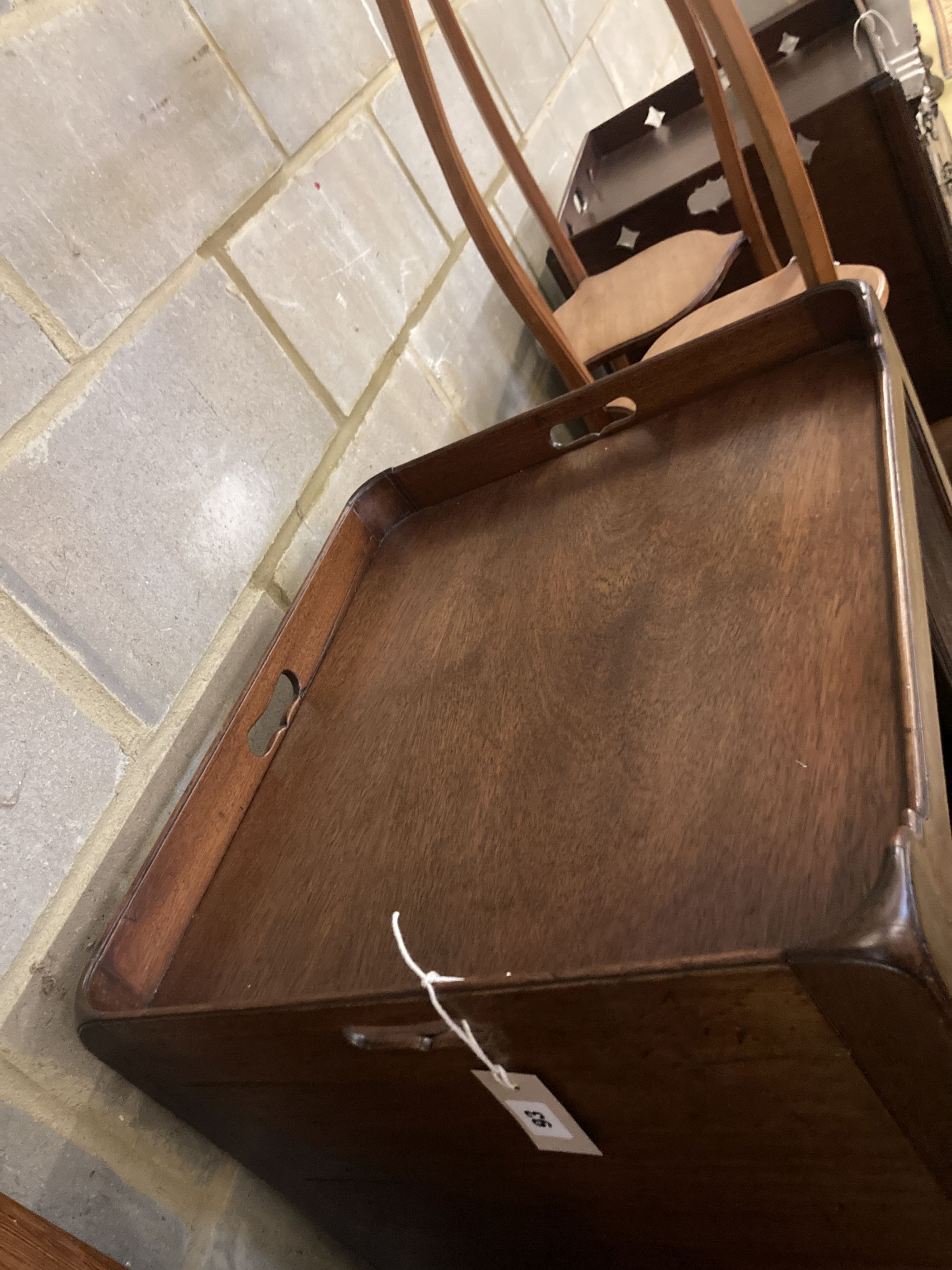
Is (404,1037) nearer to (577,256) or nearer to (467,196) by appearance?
(467,196)

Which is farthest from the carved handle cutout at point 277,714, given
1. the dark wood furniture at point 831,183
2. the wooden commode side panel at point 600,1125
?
the dark wood furniture at point 831,183

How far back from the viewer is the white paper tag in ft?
1.91

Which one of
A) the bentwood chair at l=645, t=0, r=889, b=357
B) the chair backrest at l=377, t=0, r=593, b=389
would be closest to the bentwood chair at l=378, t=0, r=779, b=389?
the chair backrest at l=377, t=0, r=593, b=389

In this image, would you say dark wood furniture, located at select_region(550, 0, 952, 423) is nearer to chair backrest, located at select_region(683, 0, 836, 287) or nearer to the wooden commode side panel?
chair backrest, located at select_region(683, 0, 836, 287)

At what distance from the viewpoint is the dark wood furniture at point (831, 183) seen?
55.2 inches

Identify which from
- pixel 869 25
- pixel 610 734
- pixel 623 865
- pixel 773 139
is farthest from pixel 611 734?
pixel 869 25

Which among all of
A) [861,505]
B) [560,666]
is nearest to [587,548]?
[560,666]

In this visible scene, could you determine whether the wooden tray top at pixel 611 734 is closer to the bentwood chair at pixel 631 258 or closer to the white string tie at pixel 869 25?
the bentwood chair at pixel 631 258

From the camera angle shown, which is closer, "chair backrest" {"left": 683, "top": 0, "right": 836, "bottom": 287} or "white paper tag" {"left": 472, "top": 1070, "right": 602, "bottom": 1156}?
"white paper tag" {"left": 472, "top": 1070, "right": 602, "bottom": 1156}

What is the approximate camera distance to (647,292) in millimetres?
1512

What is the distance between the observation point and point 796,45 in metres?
1.72

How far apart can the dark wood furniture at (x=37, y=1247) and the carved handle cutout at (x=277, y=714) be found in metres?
0.42

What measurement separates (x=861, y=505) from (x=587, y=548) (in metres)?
0.27

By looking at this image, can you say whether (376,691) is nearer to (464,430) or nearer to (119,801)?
(119,801)
